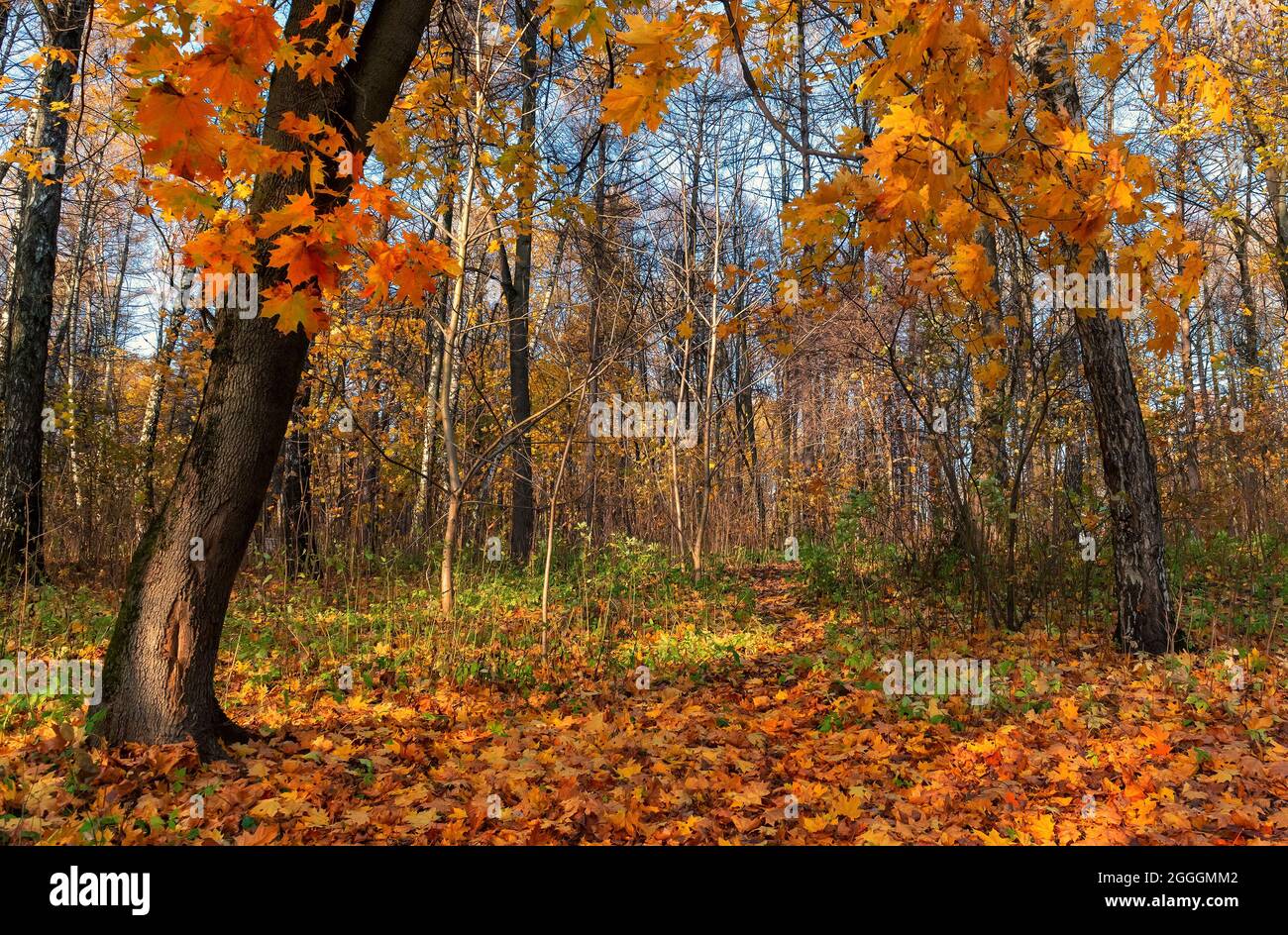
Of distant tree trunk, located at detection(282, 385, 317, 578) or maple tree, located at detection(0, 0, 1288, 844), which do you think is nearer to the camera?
maple tree, located at detection(0, 0, 1288, 844)

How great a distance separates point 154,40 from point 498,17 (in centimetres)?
487

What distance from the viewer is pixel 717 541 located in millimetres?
10562

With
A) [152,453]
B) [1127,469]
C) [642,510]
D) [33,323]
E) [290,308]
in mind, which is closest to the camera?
[290,308]

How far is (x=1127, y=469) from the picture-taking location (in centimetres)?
512

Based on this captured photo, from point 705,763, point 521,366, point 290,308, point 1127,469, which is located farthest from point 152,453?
point 1127,469

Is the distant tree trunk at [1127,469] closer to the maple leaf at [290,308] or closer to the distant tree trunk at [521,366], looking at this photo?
the maple leaf at [290,308]

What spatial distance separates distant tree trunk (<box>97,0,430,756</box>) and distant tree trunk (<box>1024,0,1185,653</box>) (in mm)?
4693

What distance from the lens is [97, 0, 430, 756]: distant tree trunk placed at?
3.18m

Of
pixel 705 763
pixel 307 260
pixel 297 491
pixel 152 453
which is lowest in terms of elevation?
pixel 705 763

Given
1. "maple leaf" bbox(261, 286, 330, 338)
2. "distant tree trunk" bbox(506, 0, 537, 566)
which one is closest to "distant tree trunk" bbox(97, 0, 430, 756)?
"maple leaf" bbox(261, 286, 330, 338)

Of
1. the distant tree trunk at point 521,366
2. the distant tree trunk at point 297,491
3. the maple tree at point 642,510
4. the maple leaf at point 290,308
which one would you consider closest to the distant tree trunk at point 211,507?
the maple tree at point 642,510

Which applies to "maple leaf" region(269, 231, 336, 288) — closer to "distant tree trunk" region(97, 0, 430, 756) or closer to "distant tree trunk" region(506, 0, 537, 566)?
"distant tree trunk" region(97, 0, 430, 756)

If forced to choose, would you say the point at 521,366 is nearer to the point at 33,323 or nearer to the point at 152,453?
the point at 152,453

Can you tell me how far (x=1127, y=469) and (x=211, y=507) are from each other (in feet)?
18.1
